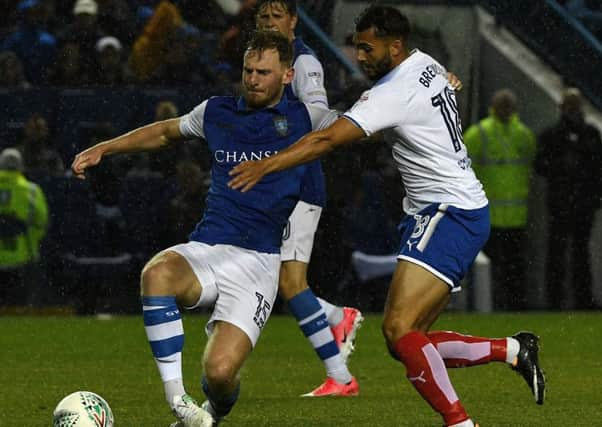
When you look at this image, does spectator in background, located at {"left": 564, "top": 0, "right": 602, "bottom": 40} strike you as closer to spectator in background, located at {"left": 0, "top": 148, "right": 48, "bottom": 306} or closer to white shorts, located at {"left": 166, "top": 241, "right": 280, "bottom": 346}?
spectator in background, located at {"left": 0, "top": 148, "right": 48, "bottom": 306}

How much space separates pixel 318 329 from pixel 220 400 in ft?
6.01

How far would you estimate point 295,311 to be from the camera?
9055 millimetres

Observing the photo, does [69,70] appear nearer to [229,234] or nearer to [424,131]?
[229,234]

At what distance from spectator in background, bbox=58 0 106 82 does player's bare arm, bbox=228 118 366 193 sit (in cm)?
972

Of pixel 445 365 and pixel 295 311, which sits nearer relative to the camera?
pixel 445 365

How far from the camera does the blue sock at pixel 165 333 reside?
7023 mm

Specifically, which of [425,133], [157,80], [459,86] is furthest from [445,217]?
[157,80]

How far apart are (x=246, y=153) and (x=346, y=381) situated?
214 centimetres

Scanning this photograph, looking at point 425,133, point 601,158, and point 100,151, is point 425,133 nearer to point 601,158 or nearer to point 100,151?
point 100,151

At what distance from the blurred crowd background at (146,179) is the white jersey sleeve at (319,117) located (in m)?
5.83

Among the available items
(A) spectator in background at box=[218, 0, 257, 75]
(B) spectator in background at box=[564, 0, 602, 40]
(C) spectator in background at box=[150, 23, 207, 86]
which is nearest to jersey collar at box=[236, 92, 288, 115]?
(A) spectator in background at box=[218, 0, 257, 75]

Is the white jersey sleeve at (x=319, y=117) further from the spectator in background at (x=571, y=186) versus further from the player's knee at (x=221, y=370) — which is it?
the spectator in background at (x=571, y=186)

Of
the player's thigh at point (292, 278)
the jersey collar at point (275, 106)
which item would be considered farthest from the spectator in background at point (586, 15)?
the jersey collar at point (275, 106)

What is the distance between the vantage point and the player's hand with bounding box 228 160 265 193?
21.3 ft
